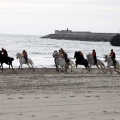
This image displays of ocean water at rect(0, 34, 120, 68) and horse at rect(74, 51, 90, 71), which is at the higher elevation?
horse at rect(74, 51, 90, 71)

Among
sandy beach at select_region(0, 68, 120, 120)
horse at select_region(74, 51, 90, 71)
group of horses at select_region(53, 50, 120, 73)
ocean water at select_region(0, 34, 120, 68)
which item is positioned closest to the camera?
sandy beach at select_region(0, 68, 120, 120)

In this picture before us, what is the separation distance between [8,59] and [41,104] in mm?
17776

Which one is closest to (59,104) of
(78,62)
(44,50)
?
(78,62)

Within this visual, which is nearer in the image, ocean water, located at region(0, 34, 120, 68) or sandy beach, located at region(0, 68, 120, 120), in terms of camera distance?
sandy beach, located at region(0, 68, 120, 120)

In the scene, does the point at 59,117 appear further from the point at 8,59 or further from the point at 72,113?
the point at 8,59

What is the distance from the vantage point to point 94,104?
11742 mm

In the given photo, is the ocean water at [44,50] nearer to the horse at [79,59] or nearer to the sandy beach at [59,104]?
the horse at [79,59]

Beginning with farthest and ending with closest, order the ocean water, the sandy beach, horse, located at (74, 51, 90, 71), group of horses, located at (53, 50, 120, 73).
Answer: the ocean water
horse, located at (74, 51, 90, 71)
group of horses, located at (53, 50, 120, 73)
the sandy beach

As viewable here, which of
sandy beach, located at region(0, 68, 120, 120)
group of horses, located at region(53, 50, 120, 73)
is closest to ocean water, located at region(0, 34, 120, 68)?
group of horses, located at region(53, 50, 120, 73)

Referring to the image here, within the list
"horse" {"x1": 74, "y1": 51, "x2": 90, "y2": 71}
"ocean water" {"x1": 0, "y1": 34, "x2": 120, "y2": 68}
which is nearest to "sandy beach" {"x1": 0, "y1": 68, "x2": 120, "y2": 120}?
"horse" {"x1": 74, "y1": 51, "x2": 90, "y2": 71}

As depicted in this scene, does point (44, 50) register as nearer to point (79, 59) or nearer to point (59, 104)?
point (79, 59)

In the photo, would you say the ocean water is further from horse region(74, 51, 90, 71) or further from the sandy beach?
the sandy beach

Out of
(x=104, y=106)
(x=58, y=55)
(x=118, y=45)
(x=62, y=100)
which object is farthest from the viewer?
(x=118, y=45)

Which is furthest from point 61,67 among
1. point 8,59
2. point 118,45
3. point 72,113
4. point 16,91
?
point 118,45
